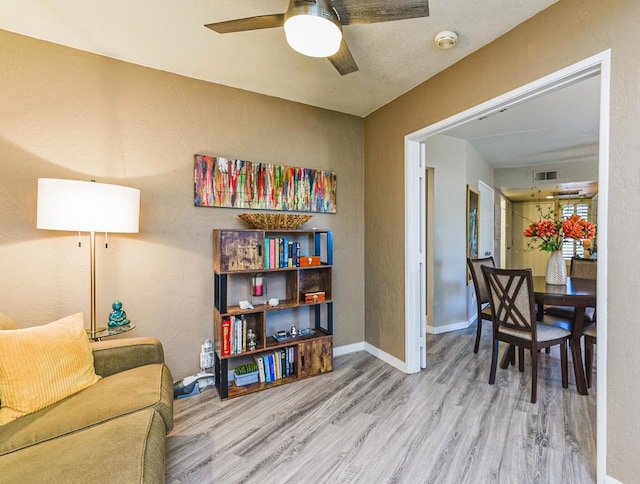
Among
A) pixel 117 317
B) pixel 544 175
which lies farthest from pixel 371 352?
pixel 544 175

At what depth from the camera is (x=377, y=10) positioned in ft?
4.34

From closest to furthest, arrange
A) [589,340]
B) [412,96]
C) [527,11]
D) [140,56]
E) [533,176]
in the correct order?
[527,11]
[140,56]
[589,340]
[412,96]
[533,176]

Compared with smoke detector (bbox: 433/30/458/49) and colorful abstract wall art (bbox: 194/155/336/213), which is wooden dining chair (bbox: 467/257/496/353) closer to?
colorful abstract wall art (bbox: 194/155/336/213)

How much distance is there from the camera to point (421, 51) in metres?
2.05

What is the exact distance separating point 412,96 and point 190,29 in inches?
70.9

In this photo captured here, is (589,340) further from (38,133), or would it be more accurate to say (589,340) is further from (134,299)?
(38,133)

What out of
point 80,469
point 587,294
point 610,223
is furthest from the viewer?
point 587,294

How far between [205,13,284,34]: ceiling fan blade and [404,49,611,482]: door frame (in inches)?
56.5

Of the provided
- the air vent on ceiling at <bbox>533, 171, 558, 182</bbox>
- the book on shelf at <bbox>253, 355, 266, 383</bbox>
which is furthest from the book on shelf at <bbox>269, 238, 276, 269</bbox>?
the air vent on ceiling at <bbox>533, 171, 558, 182</bbox>

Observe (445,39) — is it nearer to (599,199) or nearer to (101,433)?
(599,199)

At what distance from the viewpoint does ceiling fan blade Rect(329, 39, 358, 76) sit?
160 centimetres

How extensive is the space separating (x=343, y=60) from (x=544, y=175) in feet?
17.5

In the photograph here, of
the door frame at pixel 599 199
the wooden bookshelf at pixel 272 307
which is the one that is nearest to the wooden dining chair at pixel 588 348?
the door frame at pixel 599 199

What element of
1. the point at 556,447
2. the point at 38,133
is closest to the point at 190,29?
the point at 38,133
